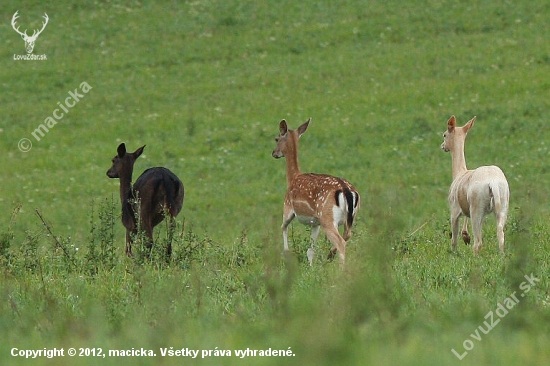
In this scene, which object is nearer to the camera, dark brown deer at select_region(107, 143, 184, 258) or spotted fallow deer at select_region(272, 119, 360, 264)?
spotted fallow deer at select_region(272, 119, 360, 264)

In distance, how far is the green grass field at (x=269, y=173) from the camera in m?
5.94

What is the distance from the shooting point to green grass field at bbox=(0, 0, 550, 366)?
5.94 m

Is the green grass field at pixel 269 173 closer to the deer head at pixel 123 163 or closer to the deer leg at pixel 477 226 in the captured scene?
the deer leg at pixel 477 226

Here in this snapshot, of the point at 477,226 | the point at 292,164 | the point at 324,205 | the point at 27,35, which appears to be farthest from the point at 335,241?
the point at 27,35

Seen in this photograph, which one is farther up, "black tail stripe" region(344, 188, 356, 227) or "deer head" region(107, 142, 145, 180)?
"deer head" region(107, 142, 145, 180)

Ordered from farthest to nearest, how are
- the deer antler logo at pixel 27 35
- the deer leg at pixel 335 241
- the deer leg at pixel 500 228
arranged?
1. the deer antler logo at pixel 27 35
2. the deer leg at pixel 335 241
3. the deer leg at pixel 500 228

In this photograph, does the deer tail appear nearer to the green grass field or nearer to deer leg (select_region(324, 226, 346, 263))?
the green grass field

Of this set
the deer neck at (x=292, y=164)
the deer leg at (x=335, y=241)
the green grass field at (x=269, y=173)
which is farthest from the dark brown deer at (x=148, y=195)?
the deer leg at (x=335, y=241)

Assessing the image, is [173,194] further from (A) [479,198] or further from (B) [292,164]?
(A) [479,198]

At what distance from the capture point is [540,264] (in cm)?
865

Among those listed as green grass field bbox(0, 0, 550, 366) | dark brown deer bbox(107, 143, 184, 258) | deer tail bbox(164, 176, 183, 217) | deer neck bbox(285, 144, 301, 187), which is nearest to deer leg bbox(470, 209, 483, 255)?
green grass field bbox(0, 0, 550, 366)

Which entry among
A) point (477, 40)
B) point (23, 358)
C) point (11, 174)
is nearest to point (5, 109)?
point (11, 174)

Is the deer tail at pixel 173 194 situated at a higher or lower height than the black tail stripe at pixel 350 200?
higher

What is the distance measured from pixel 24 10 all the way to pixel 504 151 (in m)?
17.0
